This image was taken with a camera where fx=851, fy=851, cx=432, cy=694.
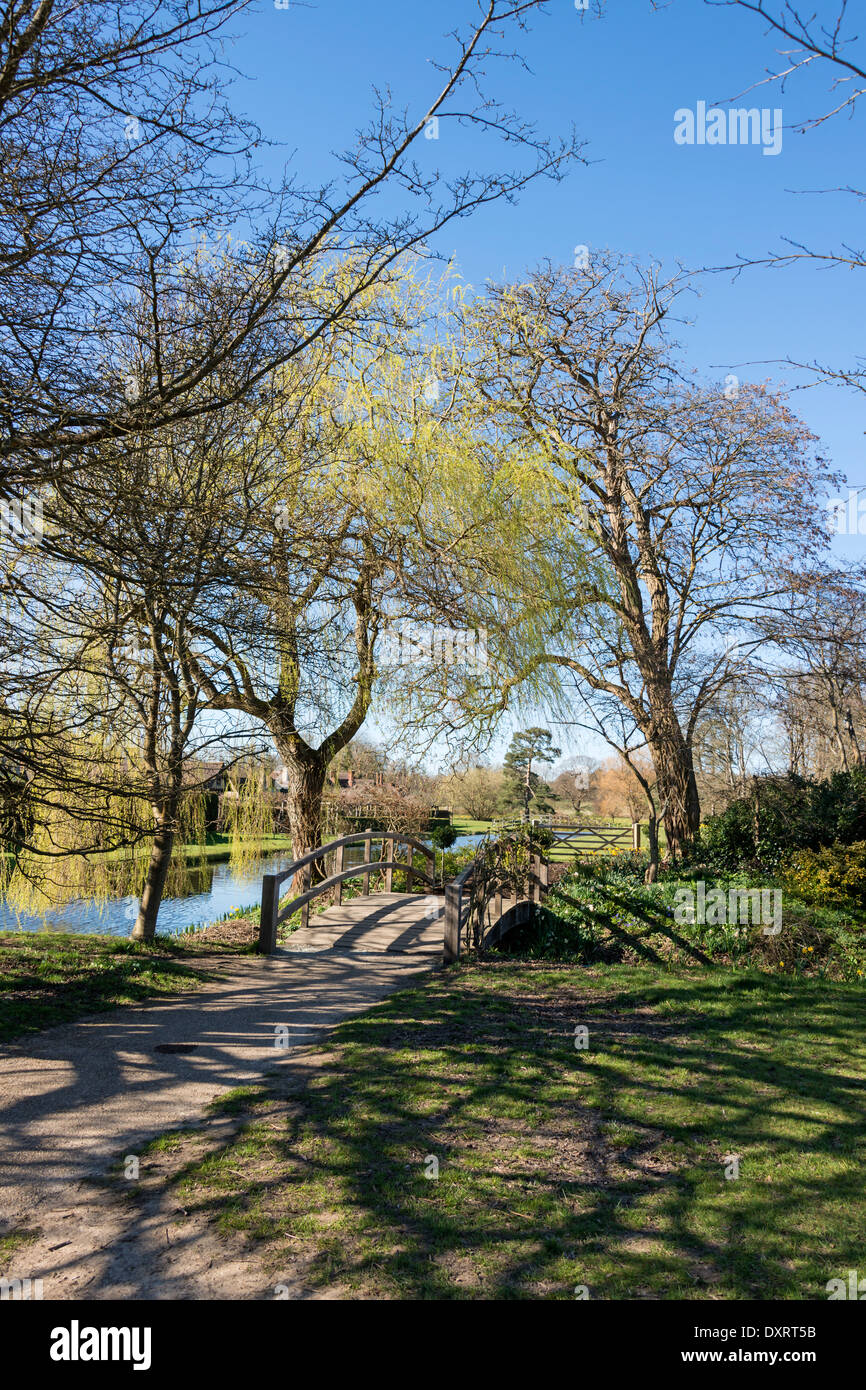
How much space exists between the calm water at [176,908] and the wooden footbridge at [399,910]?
1.19 meters

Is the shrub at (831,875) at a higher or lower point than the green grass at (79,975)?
higher

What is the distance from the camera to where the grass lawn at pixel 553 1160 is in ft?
12.3

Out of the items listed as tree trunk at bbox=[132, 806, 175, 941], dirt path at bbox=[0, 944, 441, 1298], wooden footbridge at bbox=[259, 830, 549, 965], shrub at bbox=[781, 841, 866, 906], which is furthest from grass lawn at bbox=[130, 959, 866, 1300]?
tree trunk at bbox=[132, 806, 175, 941]

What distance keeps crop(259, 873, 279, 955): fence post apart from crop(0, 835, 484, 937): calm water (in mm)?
2062

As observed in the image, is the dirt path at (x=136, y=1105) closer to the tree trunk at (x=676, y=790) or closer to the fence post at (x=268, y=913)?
the fence post at (x=268, y=913)

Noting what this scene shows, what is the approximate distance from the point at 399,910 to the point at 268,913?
399 cm

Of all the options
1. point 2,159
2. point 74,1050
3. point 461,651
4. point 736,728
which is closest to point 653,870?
point 461,651

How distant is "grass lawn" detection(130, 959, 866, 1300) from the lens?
374 cm

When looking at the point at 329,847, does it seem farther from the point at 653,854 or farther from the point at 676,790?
the point at 676,790

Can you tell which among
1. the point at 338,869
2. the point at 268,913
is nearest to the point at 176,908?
the point at 338,869

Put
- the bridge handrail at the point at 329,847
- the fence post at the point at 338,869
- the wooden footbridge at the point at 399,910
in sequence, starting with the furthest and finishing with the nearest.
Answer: the fence post at the point at 338,869 < the bridge handrail at the point at 329,847 < the wooden footbridge at the point at 399,910

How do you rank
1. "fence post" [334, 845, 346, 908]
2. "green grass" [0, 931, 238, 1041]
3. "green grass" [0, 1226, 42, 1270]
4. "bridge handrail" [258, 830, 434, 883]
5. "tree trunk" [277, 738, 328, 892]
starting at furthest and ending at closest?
"tree trunk" [277, 738, 328, 892] → "fence post" [334, 845, 346, 908] → "bridge handrail" [258, 830, 434, 883] → "green grass" [0, 931, 238, 1041] → "green grass" [0, 1226, 42, 1270]

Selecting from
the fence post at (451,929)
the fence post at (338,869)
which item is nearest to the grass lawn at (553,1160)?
the fence post at (451,929)

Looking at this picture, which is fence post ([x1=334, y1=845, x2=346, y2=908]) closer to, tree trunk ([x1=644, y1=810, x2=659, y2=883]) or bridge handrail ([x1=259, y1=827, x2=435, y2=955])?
bridge handrail ([x1=259, y1=827, x2=435, y2=955])
